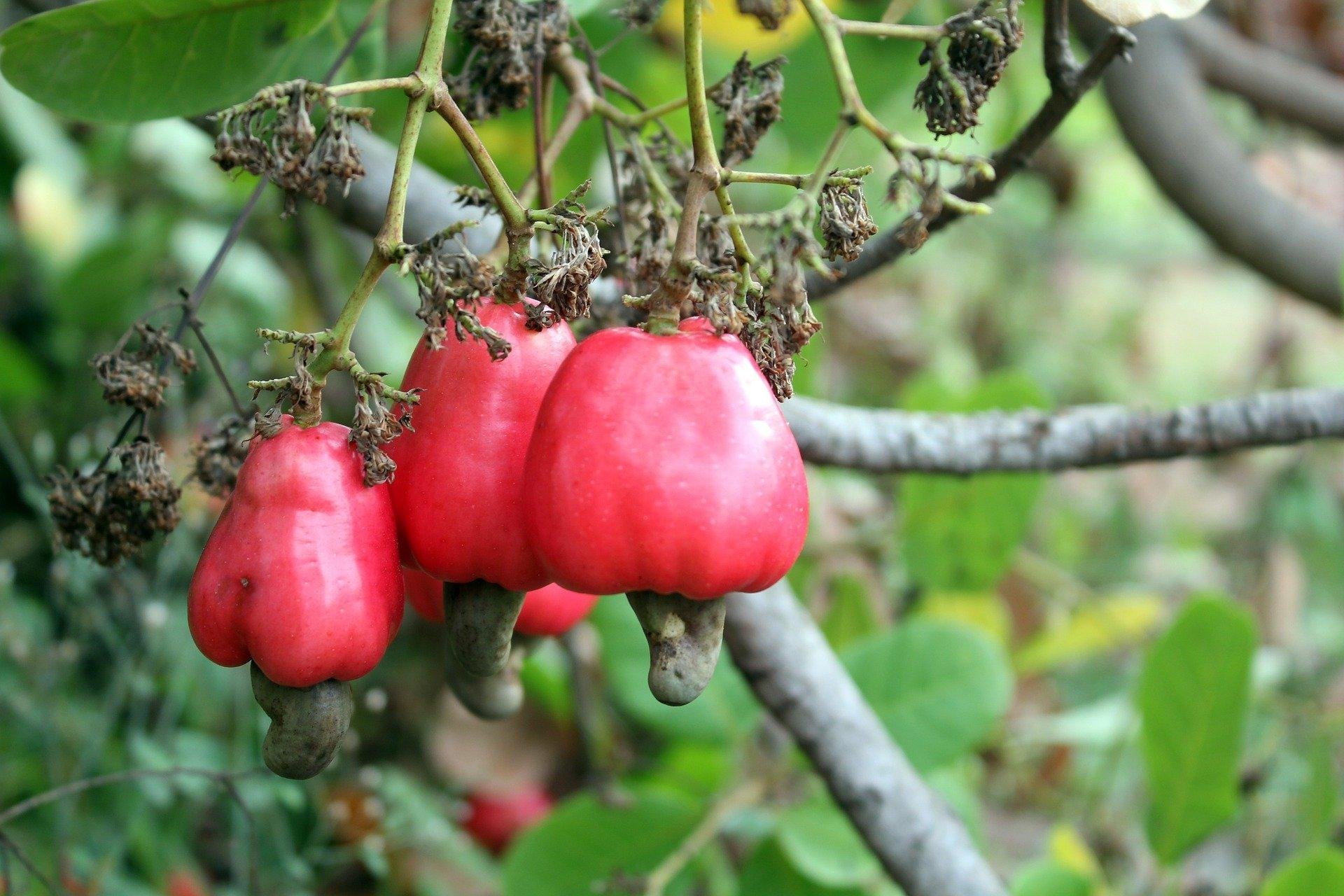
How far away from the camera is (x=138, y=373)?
74cm

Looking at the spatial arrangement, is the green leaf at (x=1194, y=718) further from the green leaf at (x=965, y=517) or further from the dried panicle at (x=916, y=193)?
the dried panicle at (x=916, y=193)

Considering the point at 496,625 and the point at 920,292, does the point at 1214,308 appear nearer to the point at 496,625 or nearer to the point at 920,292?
the point at 920,292

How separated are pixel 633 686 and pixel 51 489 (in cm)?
69

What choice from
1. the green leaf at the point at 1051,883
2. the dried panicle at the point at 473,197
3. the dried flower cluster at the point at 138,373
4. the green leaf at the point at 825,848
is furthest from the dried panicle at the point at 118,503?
the green leaf at the point at 1051,883

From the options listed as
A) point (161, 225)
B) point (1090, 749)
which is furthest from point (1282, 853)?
point (161, 225)

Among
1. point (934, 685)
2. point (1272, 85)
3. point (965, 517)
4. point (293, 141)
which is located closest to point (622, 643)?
point (934, 685)

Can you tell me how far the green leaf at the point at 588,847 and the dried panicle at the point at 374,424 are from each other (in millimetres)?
782

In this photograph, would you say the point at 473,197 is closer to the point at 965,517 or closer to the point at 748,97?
the point at 748,97

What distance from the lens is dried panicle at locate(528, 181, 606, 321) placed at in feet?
1.93

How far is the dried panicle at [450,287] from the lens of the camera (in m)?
0.56

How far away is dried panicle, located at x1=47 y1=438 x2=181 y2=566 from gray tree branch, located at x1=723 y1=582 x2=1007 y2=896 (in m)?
0.44

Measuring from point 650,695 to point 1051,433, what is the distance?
536 mm

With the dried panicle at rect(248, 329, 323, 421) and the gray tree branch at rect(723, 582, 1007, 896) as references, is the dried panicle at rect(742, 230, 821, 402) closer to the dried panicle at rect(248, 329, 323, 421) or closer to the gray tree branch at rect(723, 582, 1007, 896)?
the dried panicle at rect(248, 329, 323, 421)

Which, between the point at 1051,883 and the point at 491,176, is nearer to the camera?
the point at 491,176
